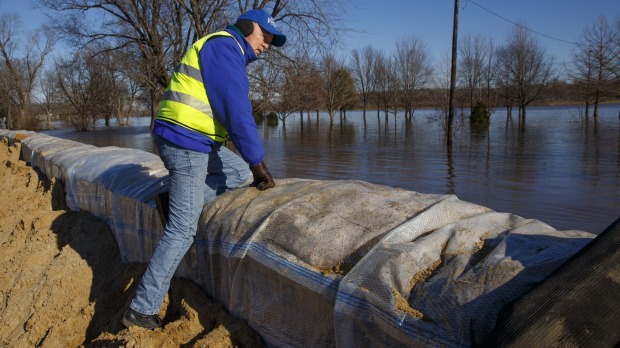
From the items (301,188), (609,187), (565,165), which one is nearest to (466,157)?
(565,165)

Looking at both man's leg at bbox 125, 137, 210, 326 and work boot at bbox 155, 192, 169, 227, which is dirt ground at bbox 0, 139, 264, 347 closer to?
man's leg at bbox 125, 137, 210, 326

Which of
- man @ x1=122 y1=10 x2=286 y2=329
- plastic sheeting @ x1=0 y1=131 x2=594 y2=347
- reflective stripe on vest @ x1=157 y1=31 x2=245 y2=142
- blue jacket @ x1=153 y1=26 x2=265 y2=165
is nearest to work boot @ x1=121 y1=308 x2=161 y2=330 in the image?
man @ x1=122 y1=10 x2=286 y2=329

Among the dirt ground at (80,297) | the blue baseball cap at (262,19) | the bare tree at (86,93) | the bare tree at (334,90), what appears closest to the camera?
the dirt ground at (80,297)

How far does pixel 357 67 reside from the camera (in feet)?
188

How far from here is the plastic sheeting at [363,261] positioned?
193 cm

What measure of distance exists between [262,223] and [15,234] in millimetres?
4095

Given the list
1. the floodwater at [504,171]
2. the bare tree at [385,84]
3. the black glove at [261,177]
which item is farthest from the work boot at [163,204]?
the bare tree at [385,84]

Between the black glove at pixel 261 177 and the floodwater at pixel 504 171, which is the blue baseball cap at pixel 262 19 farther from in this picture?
the floodwater at pixel 504 171

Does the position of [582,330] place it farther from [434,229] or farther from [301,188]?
[301,188]

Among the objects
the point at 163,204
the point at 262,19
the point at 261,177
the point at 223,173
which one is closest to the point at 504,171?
the point at 223,173

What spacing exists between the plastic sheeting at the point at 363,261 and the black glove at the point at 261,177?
0.20 ft

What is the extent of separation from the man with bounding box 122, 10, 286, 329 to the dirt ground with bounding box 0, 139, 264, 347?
27 centimetres

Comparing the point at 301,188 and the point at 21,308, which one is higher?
the point at 301,188

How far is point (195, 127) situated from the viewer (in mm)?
3066
